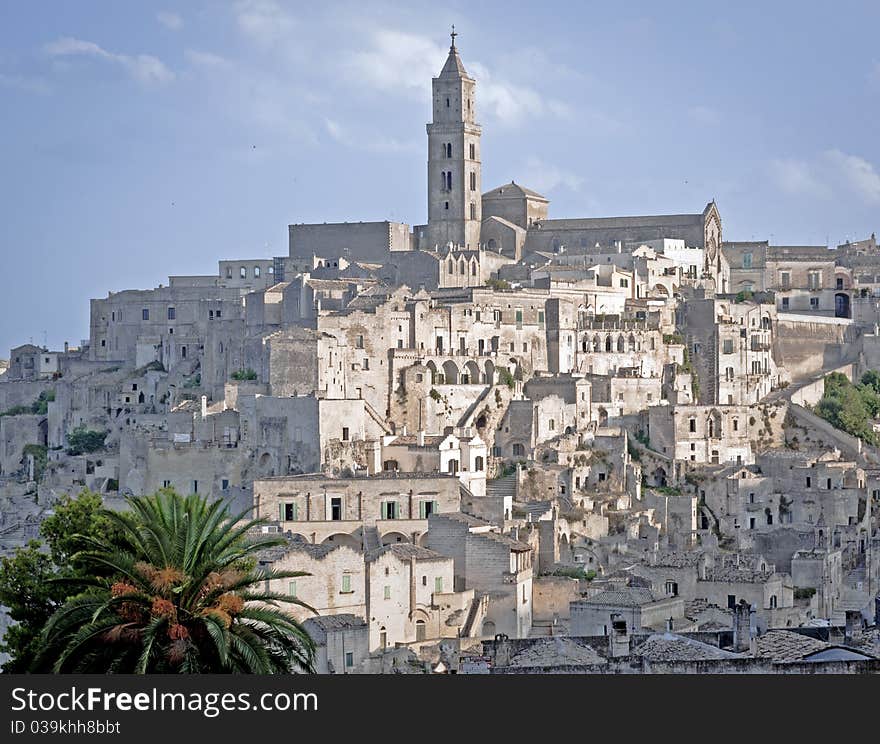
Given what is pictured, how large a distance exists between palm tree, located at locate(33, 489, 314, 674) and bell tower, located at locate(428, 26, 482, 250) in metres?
54.8

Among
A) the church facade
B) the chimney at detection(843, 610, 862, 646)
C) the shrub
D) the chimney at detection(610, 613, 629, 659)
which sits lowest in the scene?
the chimney at detection(610, 613, 629, 659)

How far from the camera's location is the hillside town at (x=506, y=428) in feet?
151

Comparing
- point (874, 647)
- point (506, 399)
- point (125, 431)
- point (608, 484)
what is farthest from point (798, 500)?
point (874, 647)

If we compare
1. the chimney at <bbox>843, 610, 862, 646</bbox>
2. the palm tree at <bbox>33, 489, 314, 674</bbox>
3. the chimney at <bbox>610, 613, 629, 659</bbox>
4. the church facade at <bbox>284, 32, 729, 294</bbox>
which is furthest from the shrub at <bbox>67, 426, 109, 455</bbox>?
the palm tree at <bbox>33, 489, 314, 674</bbox>

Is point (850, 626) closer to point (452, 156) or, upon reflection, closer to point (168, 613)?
point (168, 613)

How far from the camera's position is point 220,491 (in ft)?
194

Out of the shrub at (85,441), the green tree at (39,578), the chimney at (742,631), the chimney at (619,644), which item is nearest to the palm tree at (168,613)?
the green tree at (39,578)

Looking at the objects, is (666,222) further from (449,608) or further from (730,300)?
(449,608)

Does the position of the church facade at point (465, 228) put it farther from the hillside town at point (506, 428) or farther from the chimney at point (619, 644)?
the chimney at point (619, 644)

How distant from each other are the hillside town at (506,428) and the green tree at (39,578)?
28.4 feet

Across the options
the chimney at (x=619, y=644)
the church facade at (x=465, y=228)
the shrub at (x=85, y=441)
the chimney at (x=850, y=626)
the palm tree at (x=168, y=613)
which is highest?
the church facade at (x=465, y=228)

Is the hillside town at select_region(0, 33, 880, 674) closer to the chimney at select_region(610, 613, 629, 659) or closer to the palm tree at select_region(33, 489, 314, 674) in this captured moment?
the chimney at select_region(610, 613, 629, 659)

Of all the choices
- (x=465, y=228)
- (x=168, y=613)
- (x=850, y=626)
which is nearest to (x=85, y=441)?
(x=465, y=228)

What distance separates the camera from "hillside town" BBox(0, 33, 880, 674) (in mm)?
46094
